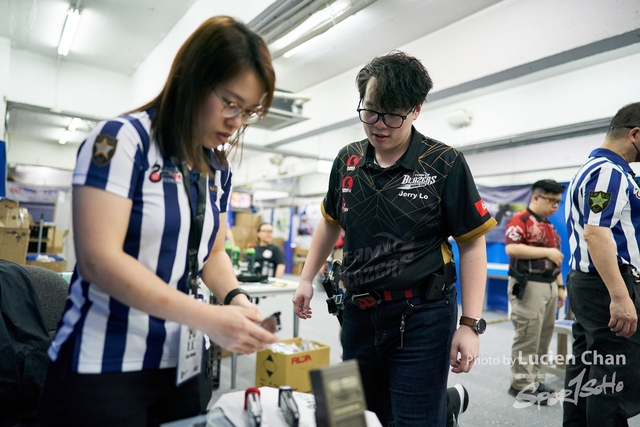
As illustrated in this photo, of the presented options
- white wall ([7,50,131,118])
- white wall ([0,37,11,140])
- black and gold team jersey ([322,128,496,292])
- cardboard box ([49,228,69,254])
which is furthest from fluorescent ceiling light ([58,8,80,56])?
black and gold team jersey ([322,128,496,292])

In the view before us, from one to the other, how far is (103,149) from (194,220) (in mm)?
180

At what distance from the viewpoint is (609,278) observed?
5.08ft

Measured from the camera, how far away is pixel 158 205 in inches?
26.2

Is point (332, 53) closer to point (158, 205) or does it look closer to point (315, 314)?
point (315, 314)

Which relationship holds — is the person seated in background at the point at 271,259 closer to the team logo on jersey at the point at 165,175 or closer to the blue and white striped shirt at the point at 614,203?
the blue and white striped shirt at the point at 614,203

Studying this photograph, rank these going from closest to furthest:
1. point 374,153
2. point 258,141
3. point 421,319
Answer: point 421,319 → point 374,153 → point 258,141

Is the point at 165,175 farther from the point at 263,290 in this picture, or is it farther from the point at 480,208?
the point at 263,290

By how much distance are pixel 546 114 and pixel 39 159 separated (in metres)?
10.0

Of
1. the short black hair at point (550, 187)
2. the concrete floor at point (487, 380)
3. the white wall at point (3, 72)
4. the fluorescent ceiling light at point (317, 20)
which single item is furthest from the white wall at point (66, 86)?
the short black hair at point (550, 187)

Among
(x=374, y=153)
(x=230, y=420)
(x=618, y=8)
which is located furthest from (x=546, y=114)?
(x=230, y=420)

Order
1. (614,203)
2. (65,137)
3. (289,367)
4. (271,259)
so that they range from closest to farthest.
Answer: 1. (614,203)
2. (289,367)
3. (271,259)
4. (65,137)

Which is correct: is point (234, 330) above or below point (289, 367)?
above

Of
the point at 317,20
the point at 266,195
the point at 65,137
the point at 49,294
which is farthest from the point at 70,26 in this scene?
the point at 266,195

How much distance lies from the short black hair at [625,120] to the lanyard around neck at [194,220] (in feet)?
5.70
